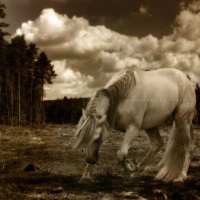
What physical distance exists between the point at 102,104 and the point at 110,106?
6.6 inches

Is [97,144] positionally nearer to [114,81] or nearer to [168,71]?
[114,81]

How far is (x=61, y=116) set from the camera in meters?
95.4

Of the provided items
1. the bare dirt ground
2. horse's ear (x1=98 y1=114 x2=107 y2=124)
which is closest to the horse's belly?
horse's ear (x1=98 y1=114 x2=107 y2=124)

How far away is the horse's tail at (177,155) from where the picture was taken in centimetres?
948

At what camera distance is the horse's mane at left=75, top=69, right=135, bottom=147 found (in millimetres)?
8117

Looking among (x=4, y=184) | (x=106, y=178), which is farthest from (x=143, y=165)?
(x=4, y=184)

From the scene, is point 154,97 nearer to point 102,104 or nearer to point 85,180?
point 102,104

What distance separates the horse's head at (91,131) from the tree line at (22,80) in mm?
41744

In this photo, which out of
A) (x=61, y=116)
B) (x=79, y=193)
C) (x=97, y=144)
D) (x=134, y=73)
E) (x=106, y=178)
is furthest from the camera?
(x=61, y=116)

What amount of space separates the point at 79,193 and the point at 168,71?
365 cm

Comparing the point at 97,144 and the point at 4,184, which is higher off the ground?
the point at 97,144

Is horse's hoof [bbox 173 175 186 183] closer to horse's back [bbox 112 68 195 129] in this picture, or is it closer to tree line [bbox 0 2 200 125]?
horse's back [bbox 112 68 195 129]

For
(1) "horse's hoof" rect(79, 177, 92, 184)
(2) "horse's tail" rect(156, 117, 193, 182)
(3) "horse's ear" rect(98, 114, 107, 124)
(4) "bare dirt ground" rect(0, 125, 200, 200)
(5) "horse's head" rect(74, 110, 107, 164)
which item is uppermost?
(3) "horse's ear" rect(98, 114, 107, 124)

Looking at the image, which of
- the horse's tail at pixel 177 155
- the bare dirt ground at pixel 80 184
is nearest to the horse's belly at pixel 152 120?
the horse's tail at pixel 177 155
